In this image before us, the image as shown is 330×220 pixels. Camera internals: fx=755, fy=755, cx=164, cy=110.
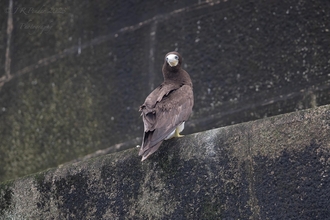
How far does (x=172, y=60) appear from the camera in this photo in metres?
4.57

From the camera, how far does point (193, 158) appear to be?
3.38m

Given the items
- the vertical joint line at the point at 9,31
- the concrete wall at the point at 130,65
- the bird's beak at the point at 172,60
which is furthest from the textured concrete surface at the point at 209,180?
the vertical joint line at the point at 9,31

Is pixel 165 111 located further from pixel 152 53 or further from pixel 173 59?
pixel 152 53

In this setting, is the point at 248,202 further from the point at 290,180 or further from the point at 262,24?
the point at 262,24

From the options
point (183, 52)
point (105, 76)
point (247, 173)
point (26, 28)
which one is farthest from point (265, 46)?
point (26, 28)

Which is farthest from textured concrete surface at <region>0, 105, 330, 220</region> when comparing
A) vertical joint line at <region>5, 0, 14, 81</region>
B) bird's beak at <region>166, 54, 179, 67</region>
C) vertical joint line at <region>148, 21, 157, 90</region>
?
vertical joint line at <region>5, 0, 14, 81</region>

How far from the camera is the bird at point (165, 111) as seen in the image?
3.65 metres

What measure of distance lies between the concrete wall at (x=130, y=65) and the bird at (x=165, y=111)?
0.42 meters

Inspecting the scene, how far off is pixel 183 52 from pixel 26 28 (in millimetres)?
1505

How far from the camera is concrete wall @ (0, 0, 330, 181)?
4.56 meters

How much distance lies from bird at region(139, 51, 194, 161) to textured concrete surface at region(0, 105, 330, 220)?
81 millimetres

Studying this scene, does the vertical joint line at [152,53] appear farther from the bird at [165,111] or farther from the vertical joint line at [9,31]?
the vertical joint line at [9,31]

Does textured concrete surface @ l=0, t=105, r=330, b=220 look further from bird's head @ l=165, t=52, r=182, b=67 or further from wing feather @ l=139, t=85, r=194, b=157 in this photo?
bird's head @ l=165, t=52, r=182, b=67

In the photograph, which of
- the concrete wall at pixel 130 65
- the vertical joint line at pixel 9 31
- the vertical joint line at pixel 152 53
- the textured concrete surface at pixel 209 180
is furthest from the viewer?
the vertical joint line at pixel 9 31
